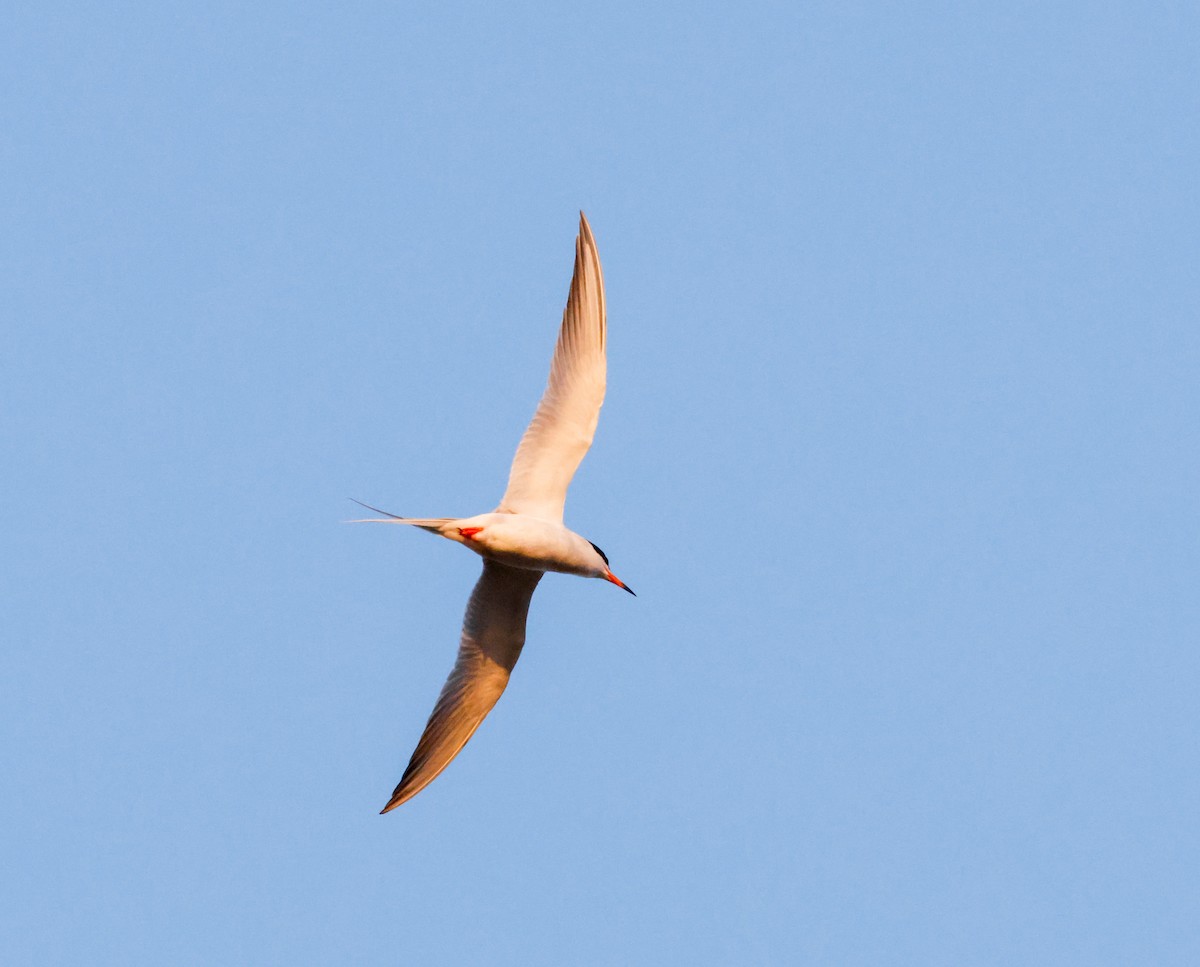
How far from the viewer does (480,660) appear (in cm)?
1225

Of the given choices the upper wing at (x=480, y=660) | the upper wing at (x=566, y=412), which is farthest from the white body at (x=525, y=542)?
the upper wing at (x=480, y=660)

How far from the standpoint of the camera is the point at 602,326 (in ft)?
37.7

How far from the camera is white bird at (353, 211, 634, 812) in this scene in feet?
36.2

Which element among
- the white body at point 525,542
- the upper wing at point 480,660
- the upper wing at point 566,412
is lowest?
the upper wing at point 480,660

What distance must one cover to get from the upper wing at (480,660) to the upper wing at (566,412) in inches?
26.6

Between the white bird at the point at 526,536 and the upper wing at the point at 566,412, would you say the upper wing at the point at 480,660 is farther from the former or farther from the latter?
the upper wing at the point at 566,412

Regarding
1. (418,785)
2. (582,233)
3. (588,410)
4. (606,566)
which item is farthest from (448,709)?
(582,233)

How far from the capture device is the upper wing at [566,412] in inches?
453

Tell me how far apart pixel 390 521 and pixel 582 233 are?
277 cm

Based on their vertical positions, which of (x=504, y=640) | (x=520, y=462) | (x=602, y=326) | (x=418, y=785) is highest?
(x=602, y=326)

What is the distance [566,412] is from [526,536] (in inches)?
44.3

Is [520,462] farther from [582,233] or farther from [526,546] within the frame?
[582,233]

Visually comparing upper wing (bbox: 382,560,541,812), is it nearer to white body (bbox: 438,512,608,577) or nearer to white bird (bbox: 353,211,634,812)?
white bird (bbox: 353,211,634,812)

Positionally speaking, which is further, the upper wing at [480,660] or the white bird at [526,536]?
the upper wing at [480,660]
